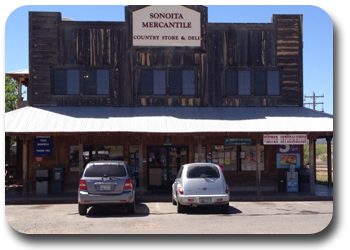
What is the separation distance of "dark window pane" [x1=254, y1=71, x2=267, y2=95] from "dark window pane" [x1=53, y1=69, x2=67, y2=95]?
976cm

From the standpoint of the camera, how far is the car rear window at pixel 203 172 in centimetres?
1312

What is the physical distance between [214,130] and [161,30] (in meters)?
6.36

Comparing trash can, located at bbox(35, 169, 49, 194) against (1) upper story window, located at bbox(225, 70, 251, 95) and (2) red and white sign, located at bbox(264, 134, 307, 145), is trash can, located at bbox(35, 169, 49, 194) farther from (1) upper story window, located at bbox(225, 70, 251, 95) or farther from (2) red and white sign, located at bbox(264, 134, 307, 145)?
(2) red and white sign, located at bbox(264, 134, 307, 145)

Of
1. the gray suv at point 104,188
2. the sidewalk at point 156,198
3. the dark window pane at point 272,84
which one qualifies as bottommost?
the sidewalk at point 156,198

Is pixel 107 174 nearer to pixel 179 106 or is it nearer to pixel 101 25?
pixel 179 106

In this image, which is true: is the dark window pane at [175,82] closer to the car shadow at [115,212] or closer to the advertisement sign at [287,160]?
the advertisement sign at [287,160]

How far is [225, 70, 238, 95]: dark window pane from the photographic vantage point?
65.2 ft

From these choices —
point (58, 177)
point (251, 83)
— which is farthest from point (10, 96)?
point (251, 83)

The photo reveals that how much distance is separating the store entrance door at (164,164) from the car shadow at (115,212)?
13.7 ft

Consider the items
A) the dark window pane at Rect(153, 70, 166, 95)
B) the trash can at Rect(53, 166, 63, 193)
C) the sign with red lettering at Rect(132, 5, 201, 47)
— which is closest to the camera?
the trash can at Rect(53, 166, 63, 193)

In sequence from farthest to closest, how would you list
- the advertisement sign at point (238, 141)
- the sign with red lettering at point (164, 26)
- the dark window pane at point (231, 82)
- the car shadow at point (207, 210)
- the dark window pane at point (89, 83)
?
the dark window pane at point (231, 82) → the dark window pane at point (89, 83) → the sign with red lettering at point (164, 26) → the advertisement sign at point (238, 141) → the car shadow at point (207, 210)

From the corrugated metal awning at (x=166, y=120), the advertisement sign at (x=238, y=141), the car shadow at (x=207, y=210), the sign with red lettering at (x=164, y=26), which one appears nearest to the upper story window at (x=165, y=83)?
the corrugated metal awning at (x=166, y=120)

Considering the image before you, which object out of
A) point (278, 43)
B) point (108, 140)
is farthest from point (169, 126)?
point (278, 43)

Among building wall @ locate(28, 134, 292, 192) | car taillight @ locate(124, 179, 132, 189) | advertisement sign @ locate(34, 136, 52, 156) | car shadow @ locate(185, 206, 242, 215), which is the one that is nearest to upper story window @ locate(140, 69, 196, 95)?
building wall @ locate(28, 134, 292, 192)
